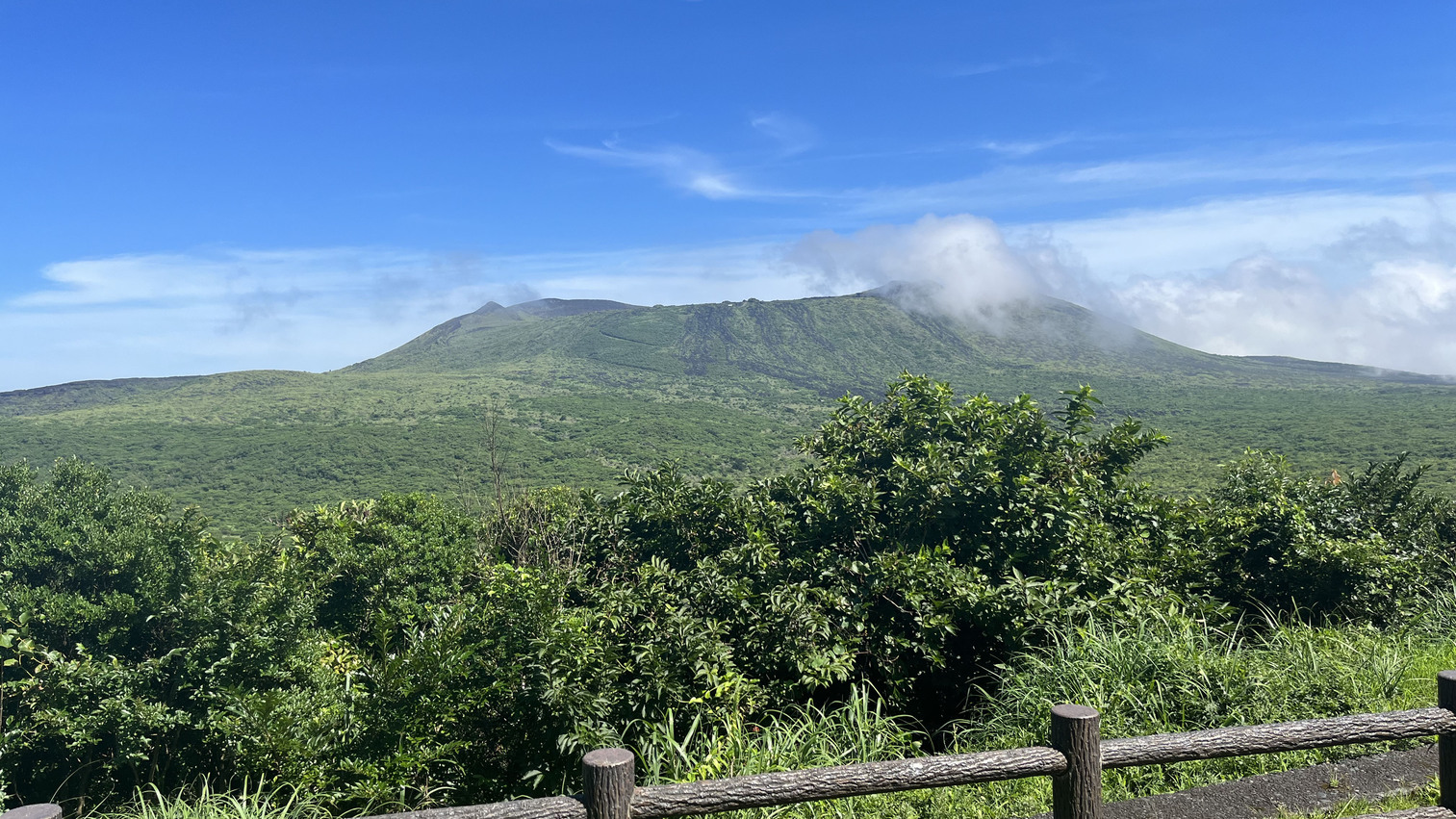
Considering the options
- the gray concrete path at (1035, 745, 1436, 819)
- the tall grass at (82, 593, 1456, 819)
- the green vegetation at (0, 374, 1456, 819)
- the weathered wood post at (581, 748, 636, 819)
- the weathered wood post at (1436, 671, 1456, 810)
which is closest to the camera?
the weathered wood post at (581, 748, 636, 819)

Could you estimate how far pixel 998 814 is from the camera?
402 centimetres

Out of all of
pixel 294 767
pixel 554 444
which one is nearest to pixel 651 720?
pixel 294 767

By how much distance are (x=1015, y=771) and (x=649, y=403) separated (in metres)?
127

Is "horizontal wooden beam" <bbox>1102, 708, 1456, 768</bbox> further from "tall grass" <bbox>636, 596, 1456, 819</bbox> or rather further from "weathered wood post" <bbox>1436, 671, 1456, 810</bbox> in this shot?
"tall grass" <bbox>636, 596, 1456, 819</bbox>

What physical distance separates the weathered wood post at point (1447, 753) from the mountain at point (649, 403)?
30244 mm

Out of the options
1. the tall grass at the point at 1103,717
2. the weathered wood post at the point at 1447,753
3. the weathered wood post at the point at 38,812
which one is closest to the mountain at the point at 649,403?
the tall grass at the point at 1103,717

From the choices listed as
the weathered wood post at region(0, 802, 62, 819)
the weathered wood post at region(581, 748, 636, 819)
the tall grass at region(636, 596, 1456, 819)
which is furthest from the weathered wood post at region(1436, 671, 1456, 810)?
the weathered wood post at region(0, 802, 62, 819)

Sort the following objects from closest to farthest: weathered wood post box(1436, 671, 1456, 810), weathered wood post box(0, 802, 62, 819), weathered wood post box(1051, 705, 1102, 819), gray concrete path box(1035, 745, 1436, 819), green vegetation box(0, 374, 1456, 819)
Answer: weathered wood post box(0, 802, 62, 819)
weathered wood post box(1051, 705, 1102, 819)
weathered wood post box(1436, 671, 1456, 810)
gray concrete path box(1035, 745, 1436, 819)
green vegetation box(0, 374, 1456, 819)

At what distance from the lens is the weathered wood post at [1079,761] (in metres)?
3.07

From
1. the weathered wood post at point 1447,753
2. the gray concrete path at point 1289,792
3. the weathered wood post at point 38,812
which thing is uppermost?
the weathered wood post at point 38,812

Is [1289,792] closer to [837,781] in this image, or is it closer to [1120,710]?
[1120,710]

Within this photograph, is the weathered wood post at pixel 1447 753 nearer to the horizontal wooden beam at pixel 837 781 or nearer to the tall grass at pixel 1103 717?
the tall grass at pixel 1103 717

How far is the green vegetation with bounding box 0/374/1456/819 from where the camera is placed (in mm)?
4926

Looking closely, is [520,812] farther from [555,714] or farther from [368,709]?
[368,709]
